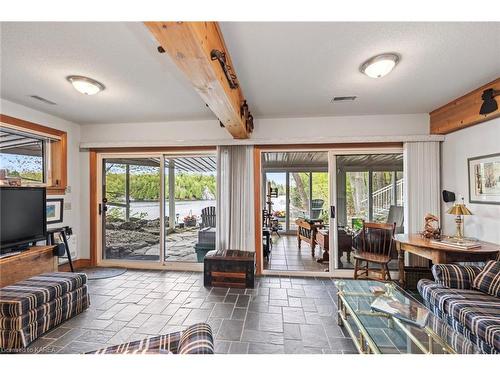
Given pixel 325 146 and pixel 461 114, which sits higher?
pixel 461 114

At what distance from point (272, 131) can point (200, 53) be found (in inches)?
99.6

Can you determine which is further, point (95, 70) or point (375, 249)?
point (375, 249)

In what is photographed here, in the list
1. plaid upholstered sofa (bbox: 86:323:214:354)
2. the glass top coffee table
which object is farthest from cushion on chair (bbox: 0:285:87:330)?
the glass top coffee table

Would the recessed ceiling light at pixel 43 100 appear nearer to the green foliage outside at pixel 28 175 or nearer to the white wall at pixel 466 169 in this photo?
the green foliage outside at pixel 28 175

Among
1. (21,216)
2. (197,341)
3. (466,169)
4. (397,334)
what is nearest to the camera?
(197,341)

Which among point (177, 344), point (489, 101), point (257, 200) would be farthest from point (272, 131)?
point (177, 344)

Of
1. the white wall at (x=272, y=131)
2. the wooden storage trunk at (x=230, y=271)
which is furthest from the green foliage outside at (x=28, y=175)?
the wooden storage trunk at (x=230, y=271)

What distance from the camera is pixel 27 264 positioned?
9.23 feet

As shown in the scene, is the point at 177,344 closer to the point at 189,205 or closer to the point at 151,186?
the point at 189,205

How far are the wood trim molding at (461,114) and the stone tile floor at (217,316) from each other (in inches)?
103

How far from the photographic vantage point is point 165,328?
2361mm

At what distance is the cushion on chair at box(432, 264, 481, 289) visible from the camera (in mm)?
2295
